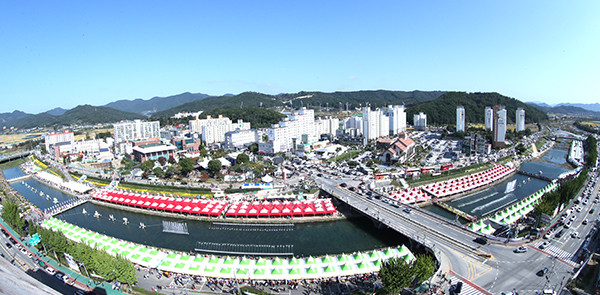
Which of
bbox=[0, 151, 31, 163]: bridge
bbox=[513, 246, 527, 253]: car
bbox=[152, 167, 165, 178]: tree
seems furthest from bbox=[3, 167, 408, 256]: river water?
bbox=[0, 151, 31, 163]: bridge

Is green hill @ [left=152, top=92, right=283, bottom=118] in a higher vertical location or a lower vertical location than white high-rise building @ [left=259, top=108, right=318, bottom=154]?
higher

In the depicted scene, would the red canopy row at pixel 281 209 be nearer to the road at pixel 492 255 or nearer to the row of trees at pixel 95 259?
the road at pixel 492 255

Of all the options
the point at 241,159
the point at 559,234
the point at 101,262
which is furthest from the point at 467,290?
the point at 241,159

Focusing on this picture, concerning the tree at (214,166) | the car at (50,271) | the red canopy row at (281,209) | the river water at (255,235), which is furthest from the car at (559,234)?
the tree at (214,166)

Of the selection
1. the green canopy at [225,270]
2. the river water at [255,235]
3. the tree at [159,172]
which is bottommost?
the river water at [255,235]

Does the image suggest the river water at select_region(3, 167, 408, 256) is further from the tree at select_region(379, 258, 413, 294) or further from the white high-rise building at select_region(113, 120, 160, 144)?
the white high-rise building at select_region(113, 120, 160, 144)

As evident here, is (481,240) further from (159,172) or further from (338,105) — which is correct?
(338,105)
